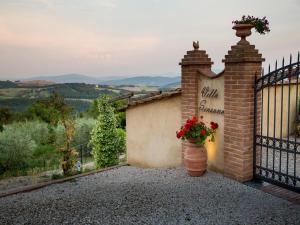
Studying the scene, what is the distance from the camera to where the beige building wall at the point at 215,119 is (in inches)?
285

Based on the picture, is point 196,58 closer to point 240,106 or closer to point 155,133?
point 240,106

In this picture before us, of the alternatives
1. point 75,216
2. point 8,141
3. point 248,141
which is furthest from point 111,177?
point 8,141

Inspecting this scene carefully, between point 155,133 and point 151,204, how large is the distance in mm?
3420

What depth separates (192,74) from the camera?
782cm

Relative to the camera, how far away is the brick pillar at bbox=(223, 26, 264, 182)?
255 inches

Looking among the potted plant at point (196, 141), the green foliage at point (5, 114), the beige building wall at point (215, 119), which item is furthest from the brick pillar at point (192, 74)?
the green foliage at point (5, 114)

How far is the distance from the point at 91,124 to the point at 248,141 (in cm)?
2000

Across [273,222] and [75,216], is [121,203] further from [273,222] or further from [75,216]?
[273,222]

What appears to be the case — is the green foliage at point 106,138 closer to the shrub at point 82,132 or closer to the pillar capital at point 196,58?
the pillar capital at point 196,58

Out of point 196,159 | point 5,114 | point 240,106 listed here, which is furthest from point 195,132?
point 5,114

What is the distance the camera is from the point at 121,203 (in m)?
6.07

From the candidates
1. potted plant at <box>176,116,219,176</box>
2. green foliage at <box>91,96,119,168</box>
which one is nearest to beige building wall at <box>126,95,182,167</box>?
potted plant at <box>176,116,219,176</box>

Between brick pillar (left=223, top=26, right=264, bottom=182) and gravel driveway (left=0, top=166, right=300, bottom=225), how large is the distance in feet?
1.49

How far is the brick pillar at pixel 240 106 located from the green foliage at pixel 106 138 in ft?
17.9
